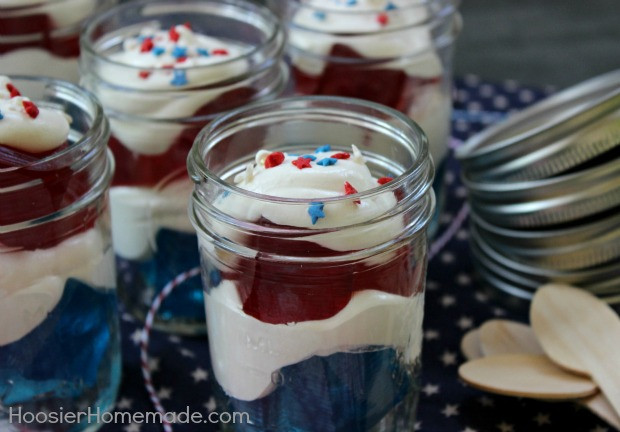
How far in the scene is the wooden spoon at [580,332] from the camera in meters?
0.87

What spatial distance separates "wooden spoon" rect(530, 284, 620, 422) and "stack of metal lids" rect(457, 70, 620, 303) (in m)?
0.04

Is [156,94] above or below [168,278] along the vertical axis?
above

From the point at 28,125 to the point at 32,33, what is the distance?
35 centimetres

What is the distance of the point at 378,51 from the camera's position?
103 centimetres

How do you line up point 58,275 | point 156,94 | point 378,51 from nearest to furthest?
1. point 58,275
2. point 156,94
3. point 378,51

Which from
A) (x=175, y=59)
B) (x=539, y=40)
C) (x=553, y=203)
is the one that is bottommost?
(x=539, y=40)

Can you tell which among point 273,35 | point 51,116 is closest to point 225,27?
point 273,35

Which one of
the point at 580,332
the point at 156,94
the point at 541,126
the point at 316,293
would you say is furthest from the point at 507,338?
the point at 156,94

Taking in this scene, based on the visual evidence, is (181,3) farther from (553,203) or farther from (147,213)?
(553,203)

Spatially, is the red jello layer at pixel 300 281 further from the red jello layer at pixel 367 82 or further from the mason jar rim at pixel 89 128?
the red jello layer at pixel 367 82

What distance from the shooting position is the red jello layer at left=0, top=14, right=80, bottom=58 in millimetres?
1054

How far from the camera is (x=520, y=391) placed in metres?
0.86

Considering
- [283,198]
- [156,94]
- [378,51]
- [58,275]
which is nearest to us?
[283,198]

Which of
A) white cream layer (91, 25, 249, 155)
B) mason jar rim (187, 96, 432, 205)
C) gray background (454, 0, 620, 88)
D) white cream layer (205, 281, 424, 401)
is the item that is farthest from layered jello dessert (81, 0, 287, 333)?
gray background (454, 0, 620, 88)
